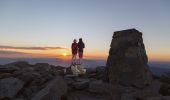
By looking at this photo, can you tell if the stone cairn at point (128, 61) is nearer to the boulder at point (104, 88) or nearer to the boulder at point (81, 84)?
the boulder at point (104, 88)

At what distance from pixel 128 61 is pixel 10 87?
10.1m

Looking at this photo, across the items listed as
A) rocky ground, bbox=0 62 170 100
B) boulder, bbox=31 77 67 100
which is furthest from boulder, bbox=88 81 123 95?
boulder, bbox=31 77 67 100

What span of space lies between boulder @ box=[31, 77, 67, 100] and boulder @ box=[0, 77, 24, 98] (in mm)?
2769

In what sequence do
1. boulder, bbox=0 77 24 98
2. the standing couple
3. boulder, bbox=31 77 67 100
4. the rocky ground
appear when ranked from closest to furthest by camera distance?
boulder, bbox=31 77 67 100
the rocky ground
boulder, bbox=0 77 24 98
the standing couple

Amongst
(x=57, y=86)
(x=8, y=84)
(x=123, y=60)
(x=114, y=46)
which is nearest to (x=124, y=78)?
(x=123, y=60)

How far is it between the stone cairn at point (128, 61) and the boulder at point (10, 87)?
790 cm

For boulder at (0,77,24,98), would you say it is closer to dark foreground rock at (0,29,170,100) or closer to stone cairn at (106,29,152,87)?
dark foreground rock at (0,29,170,100)

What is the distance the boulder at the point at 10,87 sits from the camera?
24.8m

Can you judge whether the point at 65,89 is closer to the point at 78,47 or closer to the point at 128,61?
the point at 128,61

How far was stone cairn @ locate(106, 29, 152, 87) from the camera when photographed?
2742 centimetres

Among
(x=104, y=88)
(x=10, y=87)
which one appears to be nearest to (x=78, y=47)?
(x=104, y=88)

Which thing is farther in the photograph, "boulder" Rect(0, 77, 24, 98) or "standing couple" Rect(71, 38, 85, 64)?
"standing couple" Rect(71, 38, 85, 64)

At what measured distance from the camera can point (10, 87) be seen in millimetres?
25344

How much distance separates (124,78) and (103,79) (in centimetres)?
281
